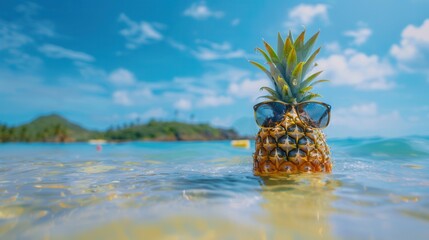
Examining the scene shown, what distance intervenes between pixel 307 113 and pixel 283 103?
24.3 inches

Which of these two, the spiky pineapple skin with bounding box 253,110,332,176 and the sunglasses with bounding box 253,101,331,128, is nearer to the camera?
the spiky pineapple skin with bounding box 253,110,332,176

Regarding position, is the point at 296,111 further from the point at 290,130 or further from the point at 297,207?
the point at 297,207

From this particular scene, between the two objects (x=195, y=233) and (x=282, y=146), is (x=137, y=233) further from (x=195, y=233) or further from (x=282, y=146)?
(x=282, y=146)

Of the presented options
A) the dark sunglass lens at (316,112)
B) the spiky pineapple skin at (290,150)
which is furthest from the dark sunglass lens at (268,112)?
the dark sunglass lens at (316,112)

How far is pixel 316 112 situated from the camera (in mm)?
6602

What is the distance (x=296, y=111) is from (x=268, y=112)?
62 centimetres

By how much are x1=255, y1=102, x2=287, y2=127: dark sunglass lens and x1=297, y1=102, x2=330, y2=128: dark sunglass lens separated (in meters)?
0.42

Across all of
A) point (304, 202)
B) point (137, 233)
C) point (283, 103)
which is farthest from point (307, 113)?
point (137, 233)

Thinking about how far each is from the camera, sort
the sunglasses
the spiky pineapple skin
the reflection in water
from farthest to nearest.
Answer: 1. the sunglasses
2. the spiky pineapple skin
3. the reflection in water

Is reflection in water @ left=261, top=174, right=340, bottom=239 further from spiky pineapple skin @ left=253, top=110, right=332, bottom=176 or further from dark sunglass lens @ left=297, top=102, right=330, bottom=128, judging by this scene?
dark sunglass lens @ left=297, top=102, right=330, bottom=128

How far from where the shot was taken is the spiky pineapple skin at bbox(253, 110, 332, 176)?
5.98 meters

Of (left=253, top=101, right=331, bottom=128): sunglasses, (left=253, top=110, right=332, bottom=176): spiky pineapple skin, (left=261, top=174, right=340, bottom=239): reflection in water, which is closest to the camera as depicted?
(left=261, top=174, right=340, bottom=239): reflection in water

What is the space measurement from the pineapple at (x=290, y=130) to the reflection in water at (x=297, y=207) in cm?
70

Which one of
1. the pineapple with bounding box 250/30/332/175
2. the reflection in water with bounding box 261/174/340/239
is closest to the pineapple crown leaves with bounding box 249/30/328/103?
the pineapple with bounding box 250/30/332/175
